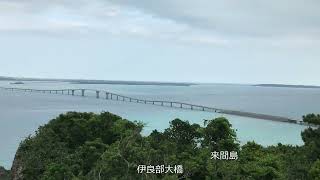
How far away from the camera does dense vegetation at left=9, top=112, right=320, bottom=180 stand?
23.0 metres

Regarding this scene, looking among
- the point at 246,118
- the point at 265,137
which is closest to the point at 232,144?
the point at 265,137

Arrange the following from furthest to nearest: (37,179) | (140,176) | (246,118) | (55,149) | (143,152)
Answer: (246,118) → (55,149) → (37,179) → (143,152) → (140,176)

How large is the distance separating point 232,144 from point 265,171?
3108 mm

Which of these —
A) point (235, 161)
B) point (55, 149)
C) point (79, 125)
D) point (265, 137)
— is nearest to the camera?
point (235, 161)

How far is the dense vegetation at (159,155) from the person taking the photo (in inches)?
907

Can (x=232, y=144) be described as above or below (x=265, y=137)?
above

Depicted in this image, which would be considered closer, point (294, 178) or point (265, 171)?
point (294, 178)

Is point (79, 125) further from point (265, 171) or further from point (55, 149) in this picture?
point (265, 171)

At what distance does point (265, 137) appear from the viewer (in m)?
75.6

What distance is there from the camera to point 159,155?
81.0 feet

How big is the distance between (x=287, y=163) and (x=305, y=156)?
2.47 meters

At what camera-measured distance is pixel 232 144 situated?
92.8ft

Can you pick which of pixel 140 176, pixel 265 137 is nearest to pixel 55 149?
pixel 140 176

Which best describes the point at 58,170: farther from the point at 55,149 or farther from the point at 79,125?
the point at 79,125
